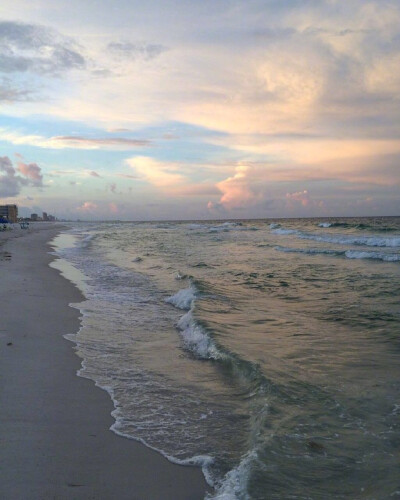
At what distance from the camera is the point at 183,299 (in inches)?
456

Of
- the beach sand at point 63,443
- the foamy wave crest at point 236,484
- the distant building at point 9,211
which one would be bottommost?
the foamy wave crest at point 236,484

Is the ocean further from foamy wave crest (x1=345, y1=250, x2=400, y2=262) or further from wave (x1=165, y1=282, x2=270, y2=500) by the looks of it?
foamy wave crest (x1=345, y1=250, x2=400, y2=262)

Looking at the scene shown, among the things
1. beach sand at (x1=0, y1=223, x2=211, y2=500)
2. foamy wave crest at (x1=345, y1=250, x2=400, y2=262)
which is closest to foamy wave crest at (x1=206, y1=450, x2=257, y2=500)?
beach sand at (x1=0, y1=223, x2=211, y2=500)

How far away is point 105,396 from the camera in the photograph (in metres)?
5.17

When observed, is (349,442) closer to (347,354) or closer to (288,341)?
(347,354)

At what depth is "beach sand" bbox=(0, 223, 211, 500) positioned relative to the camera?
3.28 metres

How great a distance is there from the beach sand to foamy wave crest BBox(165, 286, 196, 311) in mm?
4410

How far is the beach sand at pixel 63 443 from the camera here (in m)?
3.28

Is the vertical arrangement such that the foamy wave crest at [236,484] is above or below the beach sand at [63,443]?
below

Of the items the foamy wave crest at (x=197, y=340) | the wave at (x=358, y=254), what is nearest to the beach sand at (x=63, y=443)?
the foamy wave crest at (x=197, y=340)

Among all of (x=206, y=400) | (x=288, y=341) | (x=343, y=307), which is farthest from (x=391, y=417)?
(x=343, y=307)

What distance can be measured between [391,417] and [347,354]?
227cm

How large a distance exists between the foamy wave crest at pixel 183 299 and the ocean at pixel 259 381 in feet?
0.16

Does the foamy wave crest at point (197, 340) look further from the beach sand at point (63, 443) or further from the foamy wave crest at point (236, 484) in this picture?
the foamy wave crest at point (236, 484)
